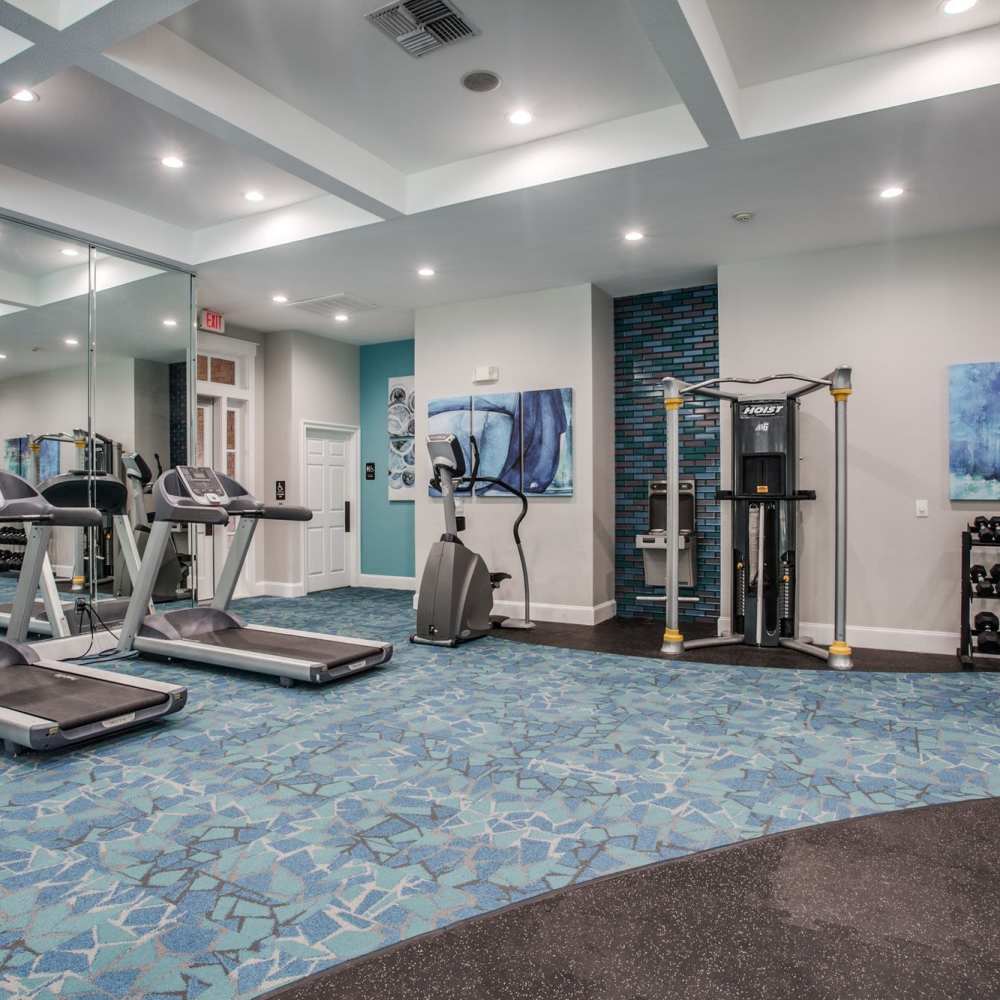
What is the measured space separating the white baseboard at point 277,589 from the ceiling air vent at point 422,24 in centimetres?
611

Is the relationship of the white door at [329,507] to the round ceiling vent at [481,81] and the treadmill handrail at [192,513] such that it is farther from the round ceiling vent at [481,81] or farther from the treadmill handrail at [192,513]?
the round ceiling vent at [481,81]

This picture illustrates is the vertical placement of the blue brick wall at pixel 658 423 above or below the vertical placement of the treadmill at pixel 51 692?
above

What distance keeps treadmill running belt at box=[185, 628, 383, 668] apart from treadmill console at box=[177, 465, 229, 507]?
3.11ft

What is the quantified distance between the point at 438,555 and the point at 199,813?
3257mm

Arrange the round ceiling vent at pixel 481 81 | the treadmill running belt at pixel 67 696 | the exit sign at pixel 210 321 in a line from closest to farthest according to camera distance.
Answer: the treadmill running belt at pixel 67 696 → the round ceiling vent at pixel 481 81 → the exit sign at pixel 210 321

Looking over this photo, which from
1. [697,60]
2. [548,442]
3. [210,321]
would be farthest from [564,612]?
[210,321]

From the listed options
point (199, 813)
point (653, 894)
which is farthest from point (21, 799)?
point (653, 894)

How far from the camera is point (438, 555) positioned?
5.82m

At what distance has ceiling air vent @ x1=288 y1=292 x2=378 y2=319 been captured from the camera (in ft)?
23.2

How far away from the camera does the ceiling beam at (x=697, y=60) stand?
2.99 m

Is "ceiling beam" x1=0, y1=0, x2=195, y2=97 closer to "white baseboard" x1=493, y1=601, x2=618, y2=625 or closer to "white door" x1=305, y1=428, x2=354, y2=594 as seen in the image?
"white baseboard" x1=493, y1=601, x2=618, y2=625

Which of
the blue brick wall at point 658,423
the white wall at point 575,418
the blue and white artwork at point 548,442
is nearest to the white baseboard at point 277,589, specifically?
the white wall at point 575,418

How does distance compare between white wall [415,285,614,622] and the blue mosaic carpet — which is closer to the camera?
the blue mosaic carpet

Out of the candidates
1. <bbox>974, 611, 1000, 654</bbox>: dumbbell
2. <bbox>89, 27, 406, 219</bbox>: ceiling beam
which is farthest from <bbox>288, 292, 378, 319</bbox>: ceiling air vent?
<bbox>974, 611, 1000, 654</bbox>: dumbbell
